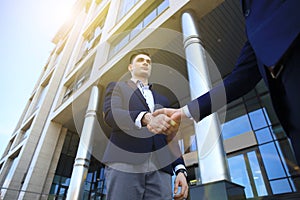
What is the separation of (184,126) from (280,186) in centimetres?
427

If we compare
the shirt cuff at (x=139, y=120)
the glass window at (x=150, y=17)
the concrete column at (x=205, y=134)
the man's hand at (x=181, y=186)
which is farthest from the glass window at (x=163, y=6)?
the man's hand at (x=181, y=186)

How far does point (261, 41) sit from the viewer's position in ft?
2.01

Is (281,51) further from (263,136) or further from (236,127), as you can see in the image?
(236,127)

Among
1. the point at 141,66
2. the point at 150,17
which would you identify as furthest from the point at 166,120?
the point at 150,17

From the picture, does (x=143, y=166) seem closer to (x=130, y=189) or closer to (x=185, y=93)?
(x=130, y=189)

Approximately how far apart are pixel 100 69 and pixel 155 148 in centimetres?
615

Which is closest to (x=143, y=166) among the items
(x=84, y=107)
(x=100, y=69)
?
(x=100, y=69)

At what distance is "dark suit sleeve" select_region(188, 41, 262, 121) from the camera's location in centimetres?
82

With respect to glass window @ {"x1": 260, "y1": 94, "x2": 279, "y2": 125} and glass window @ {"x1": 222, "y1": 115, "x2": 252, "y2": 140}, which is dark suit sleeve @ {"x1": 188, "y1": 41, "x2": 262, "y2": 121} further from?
glass window @ {"x1": 222, "y1": 115, "x2": 252, "y2": 140}

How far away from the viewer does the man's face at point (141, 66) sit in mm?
1905

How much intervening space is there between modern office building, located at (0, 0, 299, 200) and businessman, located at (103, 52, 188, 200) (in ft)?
3.72

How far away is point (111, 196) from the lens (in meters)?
1.21

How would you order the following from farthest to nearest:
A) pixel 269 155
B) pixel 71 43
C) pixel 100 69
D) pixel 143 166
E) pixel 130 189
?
pixel 71 43, pixel 100 69, pixel 269 155, pixel 143 166, pixel 130 189

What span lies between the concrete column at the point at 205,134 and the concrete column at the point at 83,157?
153 inches
